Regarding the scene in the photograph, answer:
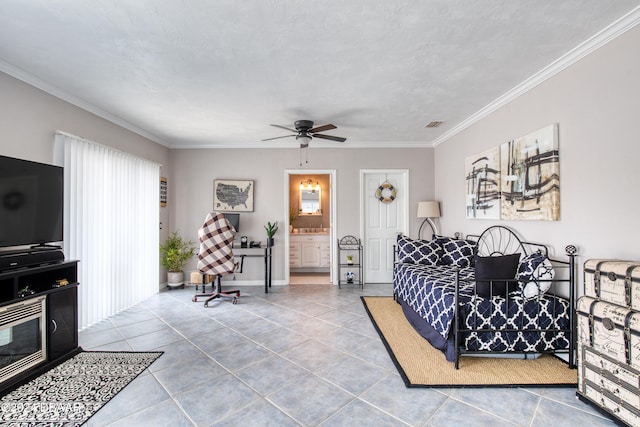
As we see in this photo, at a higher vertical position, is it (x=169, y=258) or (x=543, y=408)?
(x=169, y=258)

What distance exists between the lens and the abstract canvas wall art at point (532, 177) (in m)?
2.59

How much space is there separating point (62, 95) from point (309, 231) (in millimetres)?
4892

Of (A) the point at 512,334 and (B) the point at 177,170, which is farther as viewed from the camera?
(B) the point at 177,170

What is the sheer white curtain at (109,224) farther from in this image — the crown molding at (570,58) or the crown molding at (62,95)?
the crown molding at (570,58)

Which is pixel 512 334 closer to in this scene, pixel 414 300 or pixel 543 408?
pixel 543 408

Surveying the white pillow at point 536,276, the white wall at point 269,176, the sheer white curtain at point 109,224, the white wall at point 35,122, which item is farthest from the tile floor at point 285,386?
the white wall at point 269,176

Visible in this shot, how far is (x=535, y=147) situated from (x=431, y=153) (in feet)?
8.62

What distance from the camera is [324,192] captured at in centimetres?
721

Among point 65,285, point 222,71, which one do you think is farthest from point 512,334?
point 65,285

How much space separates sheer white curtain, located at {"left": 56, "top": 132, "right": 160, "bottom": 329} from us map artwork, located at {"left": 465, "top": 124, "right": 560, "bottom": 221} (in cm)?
461

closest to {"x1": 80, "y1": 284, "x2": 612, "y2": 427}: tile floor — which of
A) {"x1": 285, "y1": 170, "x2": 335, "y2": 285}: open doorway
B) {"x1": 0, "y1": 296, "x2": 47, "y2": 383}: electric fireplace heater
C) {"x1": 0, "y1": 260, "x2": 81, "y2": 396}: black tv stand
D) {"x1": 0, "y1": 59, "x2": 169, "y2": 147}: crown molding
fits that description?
{"x1": 0, "y1": 260, "x2": 81, "y2": 396}: black tv stand

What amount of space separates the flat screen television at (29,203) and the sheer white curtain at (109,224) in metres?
0.45

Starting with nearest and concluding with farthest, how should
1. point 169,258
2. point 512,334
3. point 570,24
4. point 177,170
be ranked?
1. point 570,24
2. point 512,334
3. point 169,258
4. point 177,170

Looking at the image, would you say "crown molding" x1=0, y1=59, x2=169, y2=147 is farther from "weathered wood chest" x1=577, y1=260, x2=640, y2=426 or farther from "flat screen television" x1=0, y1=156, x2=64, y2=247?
"weathered wood chest" x1=577, y1=260, x2=640, y2=426
